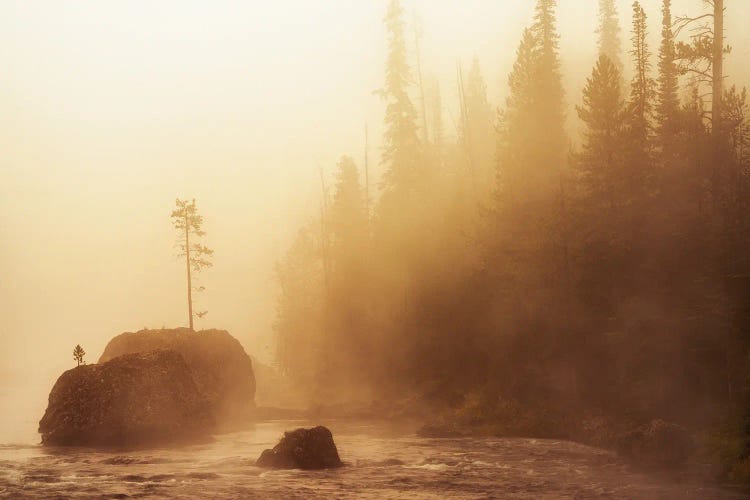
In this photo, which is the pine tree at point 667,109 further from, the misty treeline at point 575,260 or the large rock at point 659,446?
the large rock at point 659,446

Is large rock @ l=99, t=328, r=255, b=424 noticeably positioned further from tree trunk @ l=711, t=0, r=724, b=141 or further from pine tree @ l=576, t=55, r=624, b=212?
tree trunk @ l=711, t=0, r=724, b=141

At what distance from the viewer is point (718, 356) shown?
105 ft

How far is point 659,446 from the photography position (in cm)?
2700

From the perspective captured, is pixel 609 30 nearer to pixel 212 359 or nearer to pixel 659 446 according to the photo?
pixel 212 359

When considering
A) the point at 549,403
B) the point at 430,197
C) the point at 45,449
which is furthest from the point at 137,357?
the point at 430,197

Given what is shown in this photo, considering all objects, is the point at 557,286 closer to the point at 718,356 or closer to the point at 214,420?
the point at 718,356

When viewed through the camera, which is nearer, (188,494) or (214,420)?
(188,494)

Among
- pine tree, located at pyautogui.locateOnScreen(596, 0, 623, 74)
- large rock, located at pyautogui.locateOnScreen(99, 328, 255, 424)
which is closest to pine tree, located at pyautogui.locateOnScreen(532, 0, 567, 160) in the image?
large rock, located at pyautogui.locateOnScreen(99, 328, 255, 424)

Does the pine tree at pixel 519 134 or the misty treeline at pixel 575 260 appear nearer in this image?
Answer: the misty treeline at pixel 575 260

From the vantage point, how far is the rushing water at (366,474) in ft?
72.6

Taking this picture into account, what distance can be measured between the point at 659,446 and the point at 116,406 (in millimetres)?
27174

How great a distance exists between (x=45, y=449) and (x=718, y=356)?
109 ft

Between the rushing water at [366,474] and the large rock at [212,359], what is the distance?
1337 cm

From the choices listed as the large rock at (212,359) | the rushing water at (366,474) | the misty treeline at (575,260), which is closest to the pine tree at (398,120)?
the misty treeline at (575,260)
